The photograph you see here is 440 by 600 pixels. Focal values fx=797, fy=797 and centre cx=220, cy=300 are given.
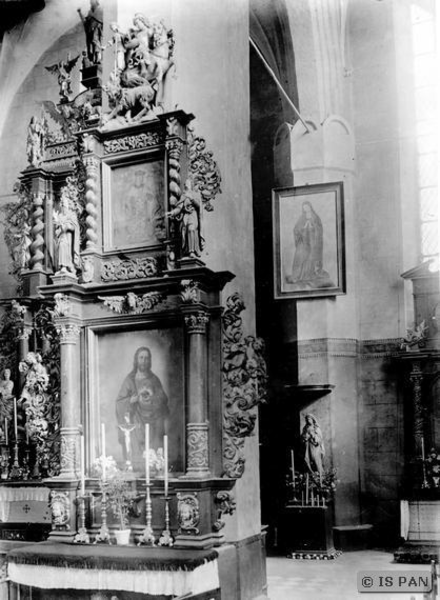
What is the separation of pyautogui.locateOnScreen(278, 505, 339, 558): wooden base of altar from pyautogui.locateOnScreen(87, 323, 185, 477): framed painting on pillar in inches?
206

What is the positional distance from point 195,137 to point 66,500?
291 cm

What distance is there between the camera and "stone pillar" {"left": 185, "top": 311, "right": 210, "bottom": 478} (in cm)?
556

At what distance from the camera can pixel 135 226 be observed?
6.16 metres

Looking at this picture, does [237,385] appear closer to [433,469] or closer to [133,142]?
[133,142]

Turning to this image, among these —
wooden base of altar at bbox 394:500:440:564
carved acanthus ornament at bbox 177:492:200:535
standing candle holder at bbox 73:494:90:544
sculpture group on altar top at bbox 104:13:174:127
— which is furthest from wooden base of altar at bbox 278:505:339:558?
sculpture group on altar top at bbox 104:13:174:127

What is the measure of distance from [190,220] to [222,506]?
6.75 feet

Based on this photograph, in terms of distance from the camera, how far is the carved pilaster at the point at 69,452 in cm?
591

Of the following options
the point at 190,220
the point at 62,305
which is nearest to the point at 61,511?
the point at 62,305

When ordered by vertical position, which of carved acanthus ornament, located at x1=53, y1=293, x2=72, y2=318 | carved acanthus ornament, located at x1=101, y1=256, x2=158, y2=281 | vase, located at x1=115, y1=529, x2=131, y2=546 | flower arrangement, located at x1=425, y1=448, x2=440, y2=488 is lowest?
flower arrangement, located at x1=425, y1=448, x2=440, y2=488

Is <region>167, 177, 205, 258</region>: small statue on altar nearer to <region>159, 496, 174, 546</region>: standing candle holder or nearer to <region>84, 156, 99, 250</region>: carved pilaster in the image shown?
<region>84, 156, 99, 250</region>: carved pilaster

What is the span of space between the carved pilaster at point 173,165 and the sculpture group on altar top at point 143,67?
0.34 meters

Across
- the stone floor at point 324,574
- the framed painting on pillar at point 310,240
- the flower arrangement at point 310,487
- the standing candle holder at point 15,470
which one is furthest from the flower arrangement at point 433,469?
the standing candle holder at point 15,470

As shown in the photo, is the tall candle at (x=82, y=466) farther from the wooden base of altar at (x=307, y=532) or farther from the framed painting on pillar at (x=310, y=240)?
the wooden base of altar at (x=307, y=532)

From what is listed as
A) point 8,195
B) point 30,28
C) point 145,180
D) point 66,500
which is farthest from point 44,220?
point 66,500
